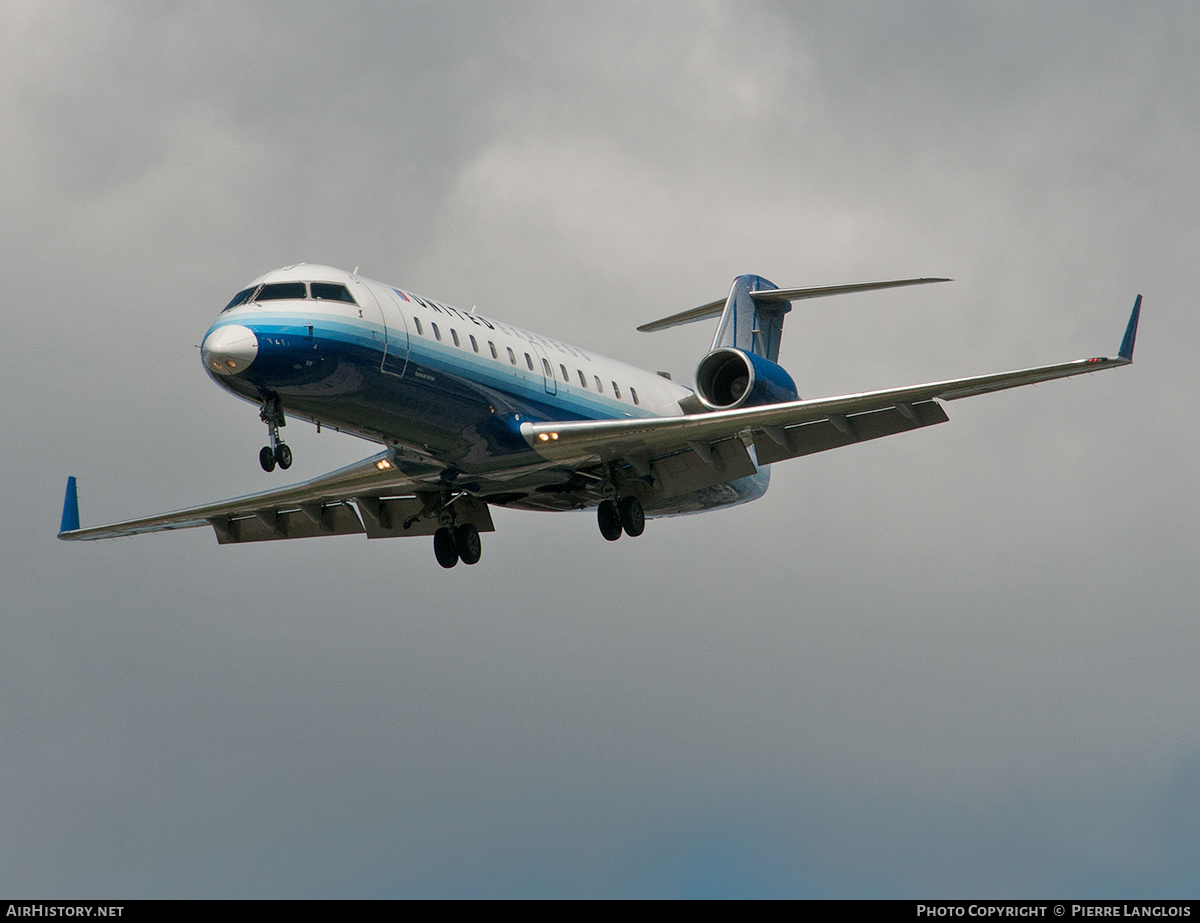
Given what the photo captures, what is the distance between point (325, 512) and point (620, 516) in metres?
6.53

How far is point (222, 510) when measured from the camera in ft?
102

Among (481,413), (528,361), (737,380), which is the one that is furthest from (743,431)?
(481,413)

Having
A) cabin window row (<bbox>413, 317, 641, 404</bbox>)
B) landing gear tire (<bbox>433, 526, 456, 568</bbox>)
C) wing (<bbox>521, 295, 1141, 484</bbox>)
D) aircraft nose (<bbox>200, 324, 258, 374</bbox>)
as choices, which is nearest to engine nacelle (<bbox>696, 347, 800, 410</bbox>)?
cabin window row (<bbox>413, 317, 641, 404</bbox>)

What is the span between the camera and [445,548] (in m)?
29.3

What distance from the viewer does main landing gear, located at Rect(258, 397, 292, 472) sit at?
75.9 feet

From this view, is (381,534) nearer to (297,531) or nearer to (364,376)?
(297,531)

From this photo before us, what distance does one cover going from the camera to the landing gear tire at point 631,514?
28.0m

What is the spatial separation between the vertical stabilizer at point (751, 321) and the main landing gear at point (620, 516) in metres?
5.63

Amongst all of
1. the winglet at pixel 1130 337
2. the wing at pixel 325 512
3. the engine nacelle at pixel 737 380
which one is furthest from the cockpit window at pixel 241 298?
the winglet at pixel 1130 337

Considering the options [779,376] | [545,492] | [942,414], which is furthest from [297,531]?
[942,414]

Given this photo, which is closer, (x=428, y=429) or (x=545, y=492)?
(x=428, y=429)

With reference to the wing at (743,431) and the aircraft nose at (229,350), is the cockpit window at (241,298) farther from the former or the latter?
the wing at (743,431)

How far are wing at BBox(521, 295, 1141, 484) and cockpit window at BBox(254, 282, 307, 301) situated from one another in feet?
13.9
